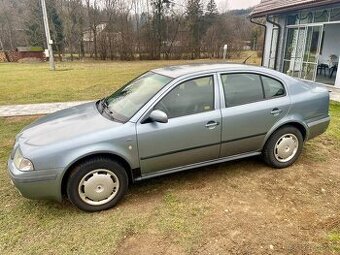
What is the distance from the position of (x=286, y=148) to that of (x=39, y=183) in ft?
10.8

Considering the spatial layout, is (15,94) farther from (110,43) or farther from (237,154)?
(110,43)

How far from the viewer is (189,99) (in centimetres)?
371

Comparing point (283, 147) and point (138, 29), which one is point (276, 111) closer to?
point (283, 147)

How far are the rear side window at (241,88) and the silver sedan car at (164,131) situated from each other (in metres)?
0.01

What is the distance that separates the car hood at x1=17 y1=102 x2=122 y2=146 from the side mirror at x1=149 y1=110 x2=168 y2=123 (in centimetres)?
42

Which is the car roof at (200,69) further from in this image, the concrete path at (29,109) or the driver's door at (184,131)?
the concrete path at (29,109)

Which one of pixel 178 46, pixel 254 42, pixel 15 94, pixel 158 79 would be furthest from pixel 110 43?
pixel 158 79

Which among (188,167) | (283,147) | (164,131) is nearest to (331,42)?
(283,147)

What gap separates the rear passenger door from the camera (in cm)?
384

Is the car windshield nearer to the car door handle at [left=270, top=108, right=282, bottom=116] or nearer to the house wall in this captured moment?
the car door handle at [left=270, top=108, right=282, bottom=116]

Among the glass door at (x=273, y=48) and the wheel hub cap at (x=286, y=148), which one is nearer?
the wheel hub cap at (x=286, y=148)

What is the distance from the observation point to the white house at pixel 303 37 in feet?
36.9

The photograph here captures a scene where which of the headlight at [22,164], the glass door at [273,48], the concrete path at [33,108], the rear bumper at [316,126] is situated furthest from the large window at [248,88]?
the glass door at [273,48]

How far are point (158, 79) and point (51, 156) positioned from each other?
169 cm
